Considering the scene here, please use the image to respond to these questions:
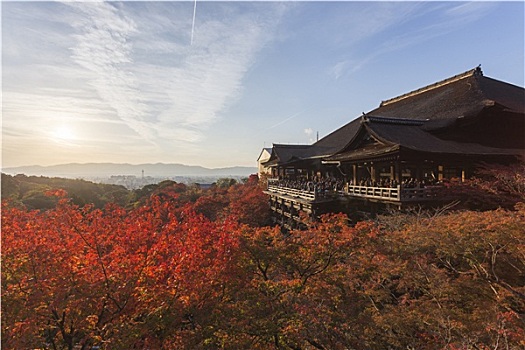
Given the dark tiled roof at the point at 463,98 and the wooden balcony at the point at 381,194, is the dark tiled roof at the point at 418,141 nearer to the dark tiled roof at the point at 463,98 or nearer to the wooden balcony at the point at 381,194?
the wooden balcony at the point at 381,194

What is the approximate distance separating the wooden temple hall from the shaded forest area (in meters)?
4.42

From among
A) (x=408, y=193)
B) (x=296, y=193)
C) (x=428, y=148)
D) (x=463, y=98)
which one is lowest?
(x=296, y=193)

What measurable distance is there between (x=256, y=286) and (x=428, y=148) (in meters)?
11.8

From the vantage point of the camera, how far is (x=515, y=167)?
13.1 meters

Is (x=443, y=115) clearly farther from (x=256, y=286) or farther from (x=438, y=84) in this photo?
(x=256, y=286)

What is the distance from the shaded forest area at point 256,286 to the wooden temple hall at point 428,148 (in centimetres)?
442

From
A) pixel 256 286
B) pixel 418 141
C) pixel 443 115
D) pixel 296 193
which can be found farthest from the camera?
pixel 296 193

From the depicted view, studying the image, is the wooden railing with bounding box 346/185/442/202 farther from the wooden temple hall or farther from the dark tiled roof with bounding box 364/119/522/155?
the dark tiled roof with bounding box 364/119/522/155

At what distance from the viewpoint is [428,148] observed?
46.0 feet

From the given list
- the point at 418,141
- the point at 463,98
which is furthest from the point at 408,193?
the point at 463,98

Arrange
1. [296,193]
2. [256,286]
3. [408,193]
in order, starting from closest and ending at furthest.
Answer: [256,286], [408,193], [296,193]

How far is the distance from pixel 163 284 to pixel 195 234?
1759 millimetres

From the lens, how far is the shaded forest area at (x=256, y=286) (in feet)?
20.1

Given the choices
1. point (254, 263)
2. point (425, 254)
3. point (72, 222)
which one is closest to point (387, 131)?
point (425, 254)
